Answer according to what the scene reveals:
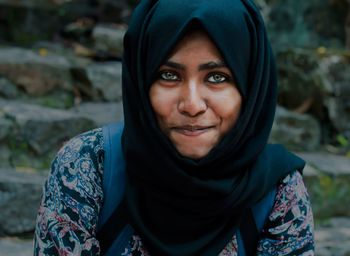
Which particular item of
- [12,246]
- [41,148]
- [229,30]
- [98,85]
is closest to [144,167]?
[229,30]

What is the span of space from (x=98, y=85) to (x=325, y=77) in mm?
1602

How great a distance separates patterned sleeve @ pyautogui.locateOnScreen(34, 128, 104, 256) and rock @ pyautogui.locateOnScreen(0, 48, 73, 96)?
2.70 m

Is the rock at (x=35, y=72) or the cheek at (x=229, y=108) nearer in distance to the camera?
the cheek at (x=229, y=108)

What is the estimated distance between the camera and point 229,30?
1810 mm

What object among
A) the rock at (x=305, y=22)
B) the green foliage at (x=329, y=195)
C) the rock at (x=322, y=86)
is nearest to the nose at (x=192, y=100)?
the green foliage at (x=329, y=195)

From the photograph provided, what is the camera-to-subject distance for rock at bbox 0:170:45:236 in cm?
338

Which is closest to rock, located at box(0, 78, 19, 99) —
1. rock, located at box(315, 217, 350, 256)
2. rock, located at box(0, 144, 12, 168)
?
rock, located at box(0, 144, 12, 168)

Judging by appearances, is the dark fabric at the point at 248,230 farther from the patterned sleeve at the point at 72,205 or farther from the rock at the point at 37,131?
the rock at the point at 37,131

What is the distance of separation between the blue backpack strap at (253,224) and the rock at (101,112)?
7.02 ft

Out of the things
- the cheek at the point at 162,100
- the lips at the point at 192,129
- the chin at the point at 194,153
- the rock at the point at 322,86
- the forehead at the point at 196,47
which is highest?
the forehead at the point at 196,47

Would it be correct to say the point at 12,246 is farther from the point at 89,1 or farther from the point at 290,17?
the point at 89,1

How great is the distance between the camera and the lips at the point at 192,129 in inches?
72.9

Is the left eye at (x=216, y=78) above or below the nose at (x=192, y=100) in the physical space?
above

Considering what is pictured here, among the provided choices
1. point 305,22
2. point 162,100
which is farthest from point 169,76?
point 305,22
